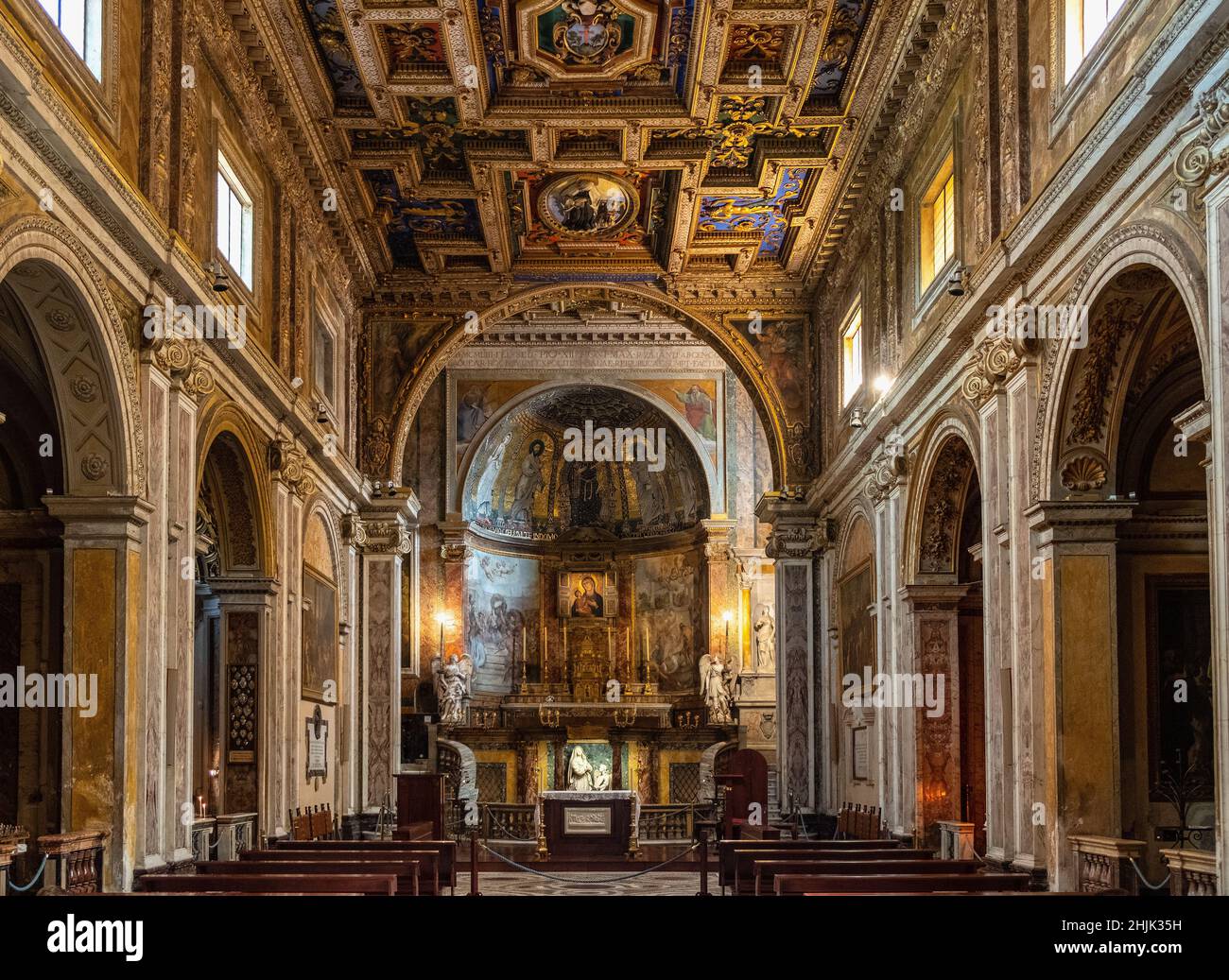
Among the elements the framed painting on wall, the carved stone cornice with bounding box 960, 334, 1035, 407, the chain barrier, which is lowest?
the chain barrier

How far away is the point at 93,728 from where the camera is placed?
13.7 m

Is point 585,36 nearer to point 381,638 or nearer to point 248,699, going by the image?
point 248,699

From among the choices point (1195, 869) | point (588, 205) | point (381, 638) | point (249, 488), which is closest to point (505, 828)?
point (381, 638)

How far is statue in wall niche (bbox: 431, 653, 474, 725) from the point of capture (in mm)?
34031

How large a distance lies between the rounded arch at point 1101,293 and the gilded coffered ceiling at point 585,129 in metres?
6.44

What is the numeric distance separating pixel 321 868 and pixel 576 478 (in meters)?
24.3

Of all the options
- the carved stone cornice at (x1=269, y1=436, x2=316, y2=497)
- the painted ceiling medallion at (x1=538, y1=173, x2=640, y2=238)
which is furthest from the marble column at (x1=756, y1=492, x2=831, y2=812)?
the carved stone cornice at (x1=269, y1=436, x2=316, y2=497)

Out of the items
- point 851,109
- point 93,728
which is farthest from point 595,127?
point 93,728

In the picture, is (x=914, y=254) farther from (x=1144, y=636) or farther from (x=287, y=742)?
(x=287, y=742)

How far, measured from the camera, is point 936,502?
62.6 ft

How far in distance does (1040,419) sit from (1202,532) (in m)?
2.23

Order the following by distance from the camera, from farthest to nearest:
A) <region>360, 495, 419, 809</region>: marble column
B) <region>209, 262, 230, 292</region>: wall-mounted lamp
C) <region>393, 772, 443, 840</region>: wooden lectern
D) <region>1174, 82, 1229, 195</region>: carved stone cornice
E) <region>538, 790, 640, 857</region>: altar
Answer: <region>538, 790, 640, 857</region>: altar, <region>360, 495, 419, 809</region>: marble column, <region>393, 772, 443, 840</region>: wooden lectern, <region>209, 262, 230, 292</region>: wall-mounted lamp, <region>1174, 82, 1229, 195</region>: carved stone cornice

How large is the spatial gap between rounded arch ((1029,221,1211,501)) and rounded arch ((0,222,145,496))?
834cm

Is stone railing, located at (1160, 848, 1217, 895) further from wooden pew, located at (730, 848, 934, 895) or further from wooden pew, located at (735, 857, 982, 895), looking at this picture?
wooden pew, located at (730, 848, 934, 895)
